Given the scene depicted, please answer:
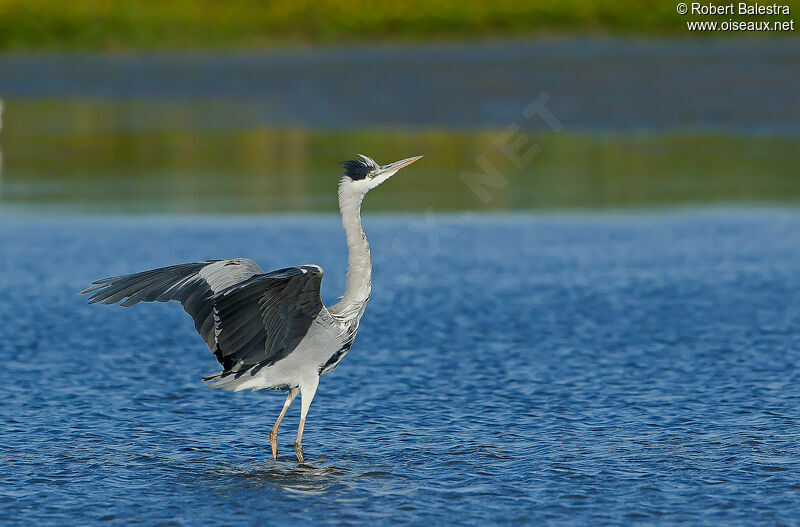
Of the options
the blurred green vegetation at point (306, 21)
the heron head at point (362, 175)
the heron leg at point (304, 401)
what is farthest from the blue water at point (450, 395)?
the blurred green vegetation at point (306, 21)

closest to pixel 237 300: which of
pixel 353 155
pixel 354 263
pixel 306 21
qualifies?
pixel 354 263

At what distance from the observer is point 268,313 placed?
9.41 meters

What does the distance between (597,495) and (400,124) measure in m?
23.4

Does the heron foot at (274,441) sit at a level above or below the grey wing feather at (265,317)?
below

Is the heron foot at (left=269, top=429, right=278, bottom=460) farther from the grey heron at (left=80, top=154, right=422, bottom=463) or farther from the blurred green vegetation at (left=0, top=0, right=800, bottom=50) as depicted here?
the blurred green vegetation at (left=0, top=0, right=800, bottom=50)

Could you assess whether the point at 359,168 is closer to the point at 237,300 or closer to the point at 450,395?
the point at 237,300

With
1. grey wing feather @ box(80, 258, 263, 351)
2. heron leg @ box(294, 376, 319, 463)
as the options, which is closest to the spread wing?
grey wing feather @ box(80, 258, 263, 351)

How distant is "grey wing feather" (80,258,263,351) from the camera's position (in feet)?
32.1

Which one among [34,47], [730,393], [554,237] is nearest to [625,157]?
[554,237]

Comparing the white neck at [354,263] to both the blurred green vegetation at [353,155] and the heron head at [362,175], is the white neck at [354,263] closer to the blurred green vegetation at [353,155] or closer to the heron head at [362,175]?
the heron head at [362,175]

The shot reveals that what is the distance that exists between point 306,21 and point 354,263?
3618cm

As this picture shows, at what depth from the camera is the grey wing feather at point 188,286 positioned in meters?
9.77

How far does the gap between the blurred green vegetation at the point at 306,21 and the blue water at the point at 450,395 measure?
24101 millimetres

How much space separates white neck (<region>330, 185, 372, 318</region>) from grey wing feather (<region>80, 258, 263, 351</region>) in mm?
704
